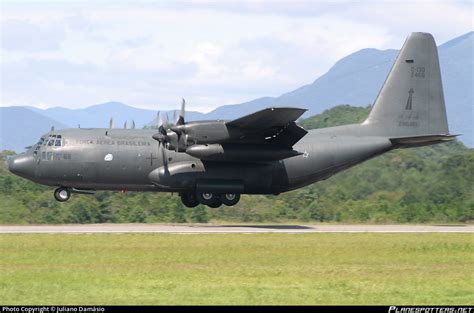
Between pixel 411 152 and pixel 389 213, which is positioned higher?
pixel 411 152

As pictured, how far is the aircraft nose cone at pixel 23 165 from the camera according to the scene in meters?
31.3

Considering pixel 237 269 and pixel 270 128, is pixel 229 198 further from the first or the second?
pixel 237 269

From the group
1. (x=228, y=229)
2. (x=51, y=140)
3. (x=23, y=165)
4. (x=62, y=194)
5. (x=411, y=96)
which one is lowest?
(x=228, y=229)

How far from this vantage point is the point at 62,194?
3164 cm

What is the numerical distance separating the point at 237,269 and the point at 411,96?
16.0 m

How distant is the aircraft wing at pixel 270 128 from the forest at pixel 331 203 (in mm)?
5799

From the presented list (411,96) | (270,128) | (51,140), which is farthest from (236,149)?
(411,96)

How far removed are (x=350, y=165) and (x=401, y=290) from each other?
16.3 metres

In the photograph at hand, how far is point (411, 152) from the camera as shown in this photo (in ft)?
138

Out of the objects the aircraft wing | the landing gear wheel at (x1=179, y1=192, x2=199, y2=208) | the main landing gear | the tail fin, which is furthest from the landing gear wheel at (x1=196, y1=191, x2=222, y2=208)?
the tail fin

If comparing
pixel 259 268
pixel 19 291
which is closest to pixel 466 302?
pixel 259 268

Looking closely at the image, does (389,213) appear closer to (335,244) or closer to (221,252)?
(335,244)

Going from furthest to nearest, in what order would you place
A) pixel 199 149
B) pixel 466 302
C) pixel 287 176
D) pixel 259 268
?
pixel 287 176 → pixel 199 149 → pixel 259 268 → pixel 466 302

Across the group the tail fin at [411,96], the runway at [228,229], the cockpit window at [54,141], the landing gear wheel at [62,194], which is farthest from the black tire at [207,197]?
the tail fin at [411,96]
